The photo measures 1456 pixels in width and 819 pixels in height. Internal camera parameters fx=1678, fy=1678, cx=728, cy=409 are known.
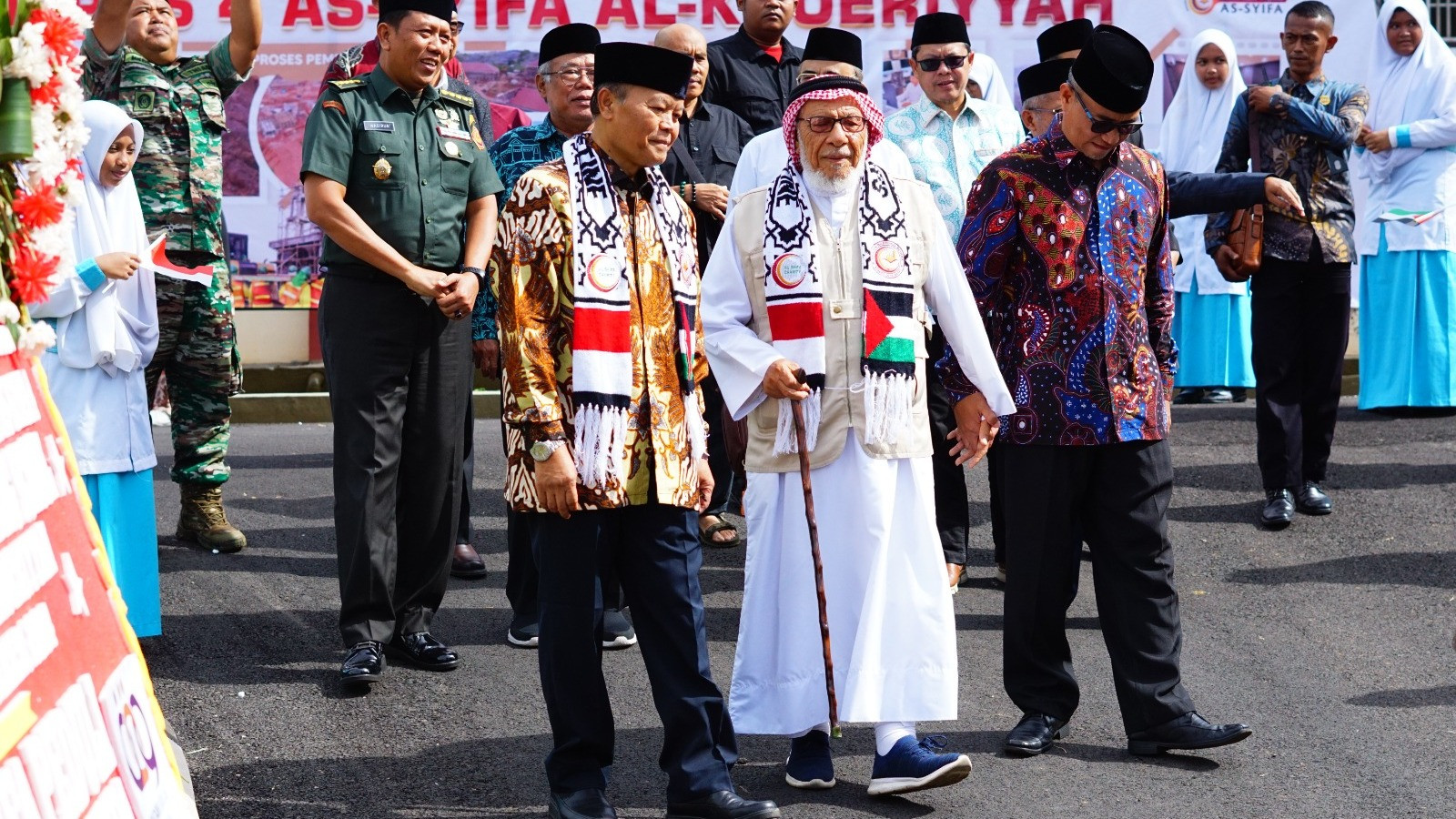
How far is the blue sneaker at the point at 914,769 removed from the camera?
14.8 ft

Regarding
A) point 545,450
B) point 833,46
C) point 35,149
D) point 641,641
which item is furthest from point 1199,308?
point 35,149

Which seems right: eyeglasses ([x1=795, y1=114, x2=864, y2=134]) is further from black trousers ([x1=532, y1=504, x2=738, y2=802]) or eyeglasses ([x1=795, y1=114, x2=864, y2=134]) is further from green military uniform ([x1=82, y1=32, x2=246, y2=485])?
green military uniform ([x1=82, y1=32, x2=246, y2=485])

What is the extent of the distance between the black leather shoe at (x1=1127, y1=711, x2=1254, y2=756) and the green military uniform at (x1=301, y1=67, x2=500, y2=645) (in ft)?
8.14

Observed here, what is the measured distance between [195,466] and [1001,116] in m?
3.77

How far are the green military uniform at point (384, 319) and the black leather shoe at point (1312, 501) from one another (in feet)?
14.4

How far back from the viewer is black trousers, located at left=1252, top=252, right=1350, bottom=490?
312 inches

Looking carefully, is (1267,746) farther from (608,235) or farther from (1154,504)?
(608,235)

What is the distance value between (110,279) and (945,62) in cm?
345

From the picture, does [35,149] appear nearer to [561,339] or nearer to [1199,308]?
[561,339]

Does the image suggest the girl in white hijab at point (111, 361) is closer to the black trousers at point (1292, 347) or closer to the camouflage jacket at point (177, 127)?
the camouflage jacket at point (177, 127)

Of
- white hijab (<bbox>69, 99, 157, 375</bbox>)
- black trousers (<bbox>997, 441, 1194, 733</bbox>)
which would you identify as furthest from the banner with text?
black trousers (<bbox>997, 441, 1194, 733</bbox>)

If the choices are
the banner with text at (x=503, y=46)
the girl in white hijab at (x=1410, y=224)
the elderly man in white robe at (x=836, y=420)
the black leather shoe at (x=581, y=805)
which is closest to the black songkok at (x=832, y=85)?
the elderly man in white robe at (x=836, y=420)

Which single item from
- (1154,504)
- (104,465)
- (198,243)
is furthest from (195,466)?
(1154,504)

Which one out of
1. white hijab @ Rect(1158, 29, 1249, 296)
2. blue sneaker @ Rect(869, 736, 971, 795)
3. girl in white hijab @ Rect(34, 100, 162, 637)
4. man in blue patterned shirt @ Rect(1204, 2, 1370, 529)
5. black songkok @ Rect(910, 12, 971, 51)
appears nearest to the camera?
blue sneaker @ Rect(869, 736, 971, 795)
